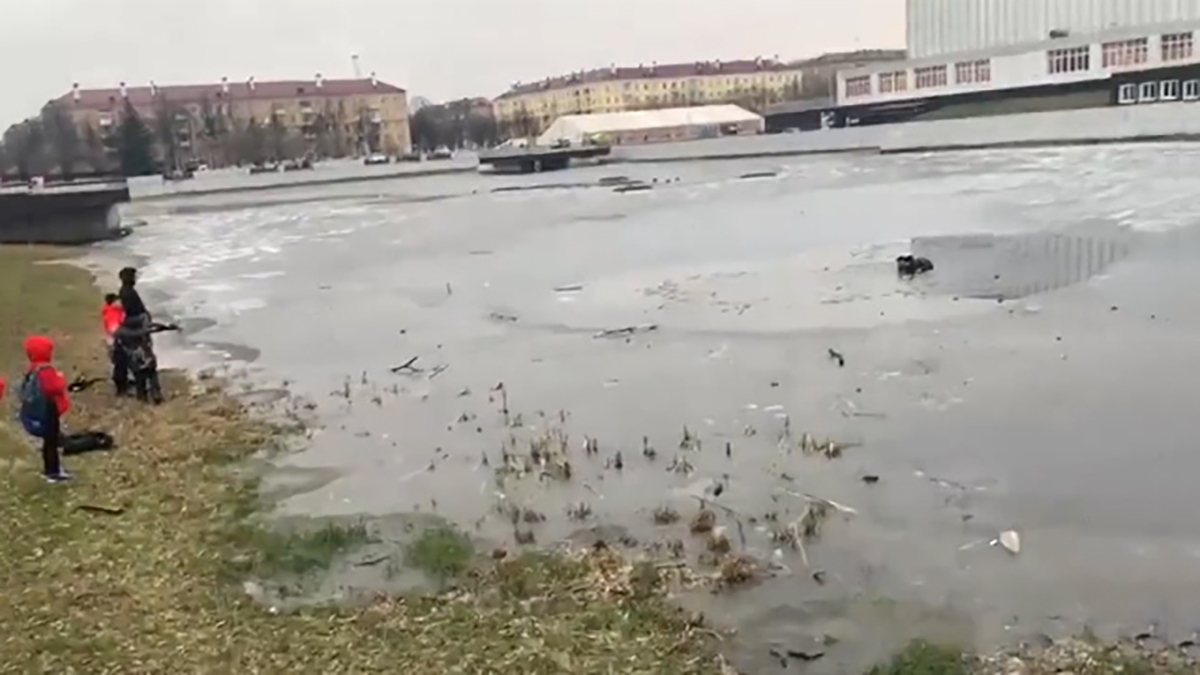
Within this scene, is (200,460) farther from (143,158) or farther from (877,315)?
(143,158)

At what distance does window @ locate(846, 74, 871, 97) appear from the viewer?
119312 millimetres

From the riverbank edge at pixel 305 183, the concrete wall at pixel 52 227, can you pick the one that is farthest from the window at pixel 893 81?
the concrete wall at pixel 52 227

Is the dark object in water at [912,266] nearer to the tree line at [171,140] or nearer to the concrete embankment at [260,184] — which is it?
the concrete embankment at [260,184]

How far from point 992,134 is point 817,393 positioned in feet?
191

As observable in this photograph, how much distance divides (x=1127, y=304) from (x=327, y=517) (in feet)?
36.0

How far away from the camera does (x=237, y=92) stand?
178375mm

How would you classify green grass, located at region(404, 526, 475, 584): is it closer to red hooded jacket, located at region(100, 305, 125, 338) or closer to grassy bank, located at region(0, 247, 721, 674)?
grassy bank, located at region(0, 247, 721, 674)

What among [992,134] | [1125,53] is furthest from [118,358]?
[1125,53]

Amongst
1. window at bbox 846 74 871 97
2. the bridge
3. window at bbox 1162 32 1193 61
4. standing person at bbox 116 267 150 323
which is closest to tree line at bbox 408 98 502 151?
window at bbox 846 74 871 97

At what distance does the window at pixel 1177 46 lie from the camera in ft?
285

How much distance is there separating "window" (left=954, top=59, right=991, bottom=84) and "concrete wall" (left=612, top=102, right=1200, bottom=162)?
20861 mm

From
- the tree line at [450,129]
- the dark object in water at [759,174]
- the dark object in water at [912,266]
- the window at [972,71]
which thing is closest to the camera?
the dark object in water at [912,266]

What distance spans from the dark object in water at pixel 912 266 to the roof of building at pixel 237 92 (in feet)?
543

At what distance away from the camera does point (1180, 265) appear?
18.4 meters
